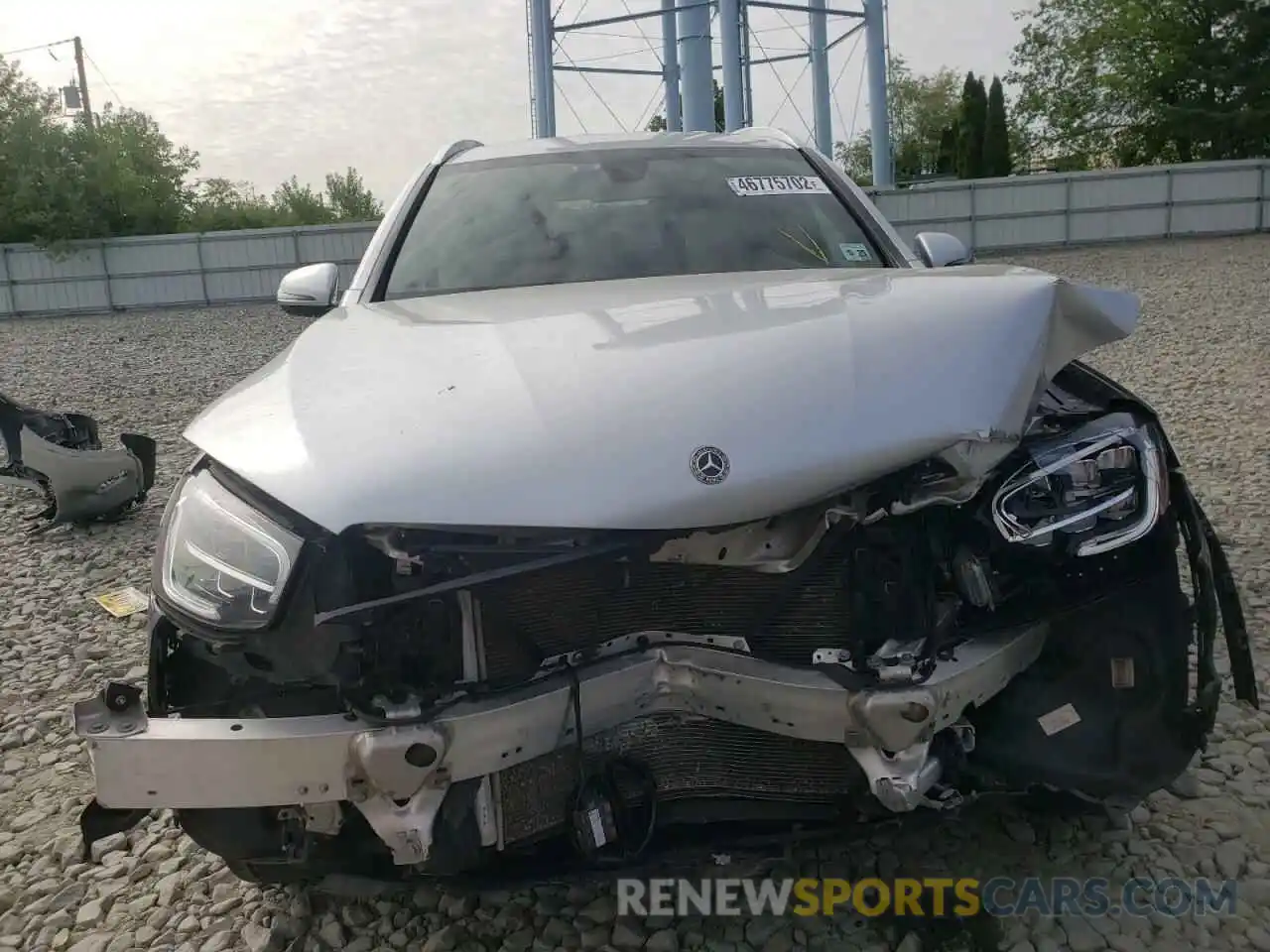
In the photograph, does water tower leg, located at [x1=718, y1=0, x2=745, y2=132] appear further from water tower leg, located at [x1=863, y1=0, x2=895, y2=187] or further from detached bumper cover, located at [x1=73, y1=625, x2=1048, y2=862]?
detached bumper cover, located at [x1=73, y1=625, x2=1048, y2=862]

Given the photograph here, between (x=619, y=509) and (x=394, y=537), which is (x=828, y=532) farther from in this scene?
(x=394, y=537)

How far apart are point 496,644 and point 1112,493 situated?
1089 millimetres

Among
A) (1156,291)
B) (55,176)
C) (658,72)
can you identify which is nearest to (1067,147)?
(658,72)

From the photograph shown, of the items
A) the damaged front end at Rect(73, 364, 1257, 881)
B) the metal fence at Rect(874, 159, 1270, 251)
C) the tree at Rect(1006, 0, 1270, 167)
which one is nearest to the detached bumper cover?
the damaged front end at Rect(73, 364, 1257, 881)

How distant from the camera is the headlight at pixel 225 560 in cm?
155

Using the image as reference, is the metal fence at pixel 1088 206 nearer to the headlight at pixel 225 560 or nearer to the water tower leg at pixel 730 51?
the water tower leg at pixel 730 51

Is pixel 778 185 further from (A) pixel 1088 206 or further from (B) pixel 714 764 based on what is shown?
(A) pixel 1088 206

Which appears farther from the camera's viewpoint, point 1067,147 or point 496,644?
point 1067,147

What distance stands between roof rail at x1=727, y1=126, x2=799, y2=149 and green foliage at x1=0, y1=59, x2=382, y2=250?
71.2 ft

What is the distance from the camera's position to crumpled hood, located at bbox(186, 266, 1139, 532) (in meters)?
1.49

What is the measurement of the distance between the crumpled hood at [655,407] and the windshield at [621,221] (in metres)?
0.84

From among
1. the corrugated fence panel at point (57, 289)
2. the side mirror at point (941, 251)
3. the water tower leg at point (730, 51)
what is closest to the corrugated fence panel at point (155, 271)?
the corrugated fence panel at point (57, 289)

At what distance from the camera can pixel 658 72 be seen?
2181cm

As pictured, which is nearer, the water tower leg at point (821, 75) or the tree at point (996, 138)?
the water tower leg at point (821, 75)
